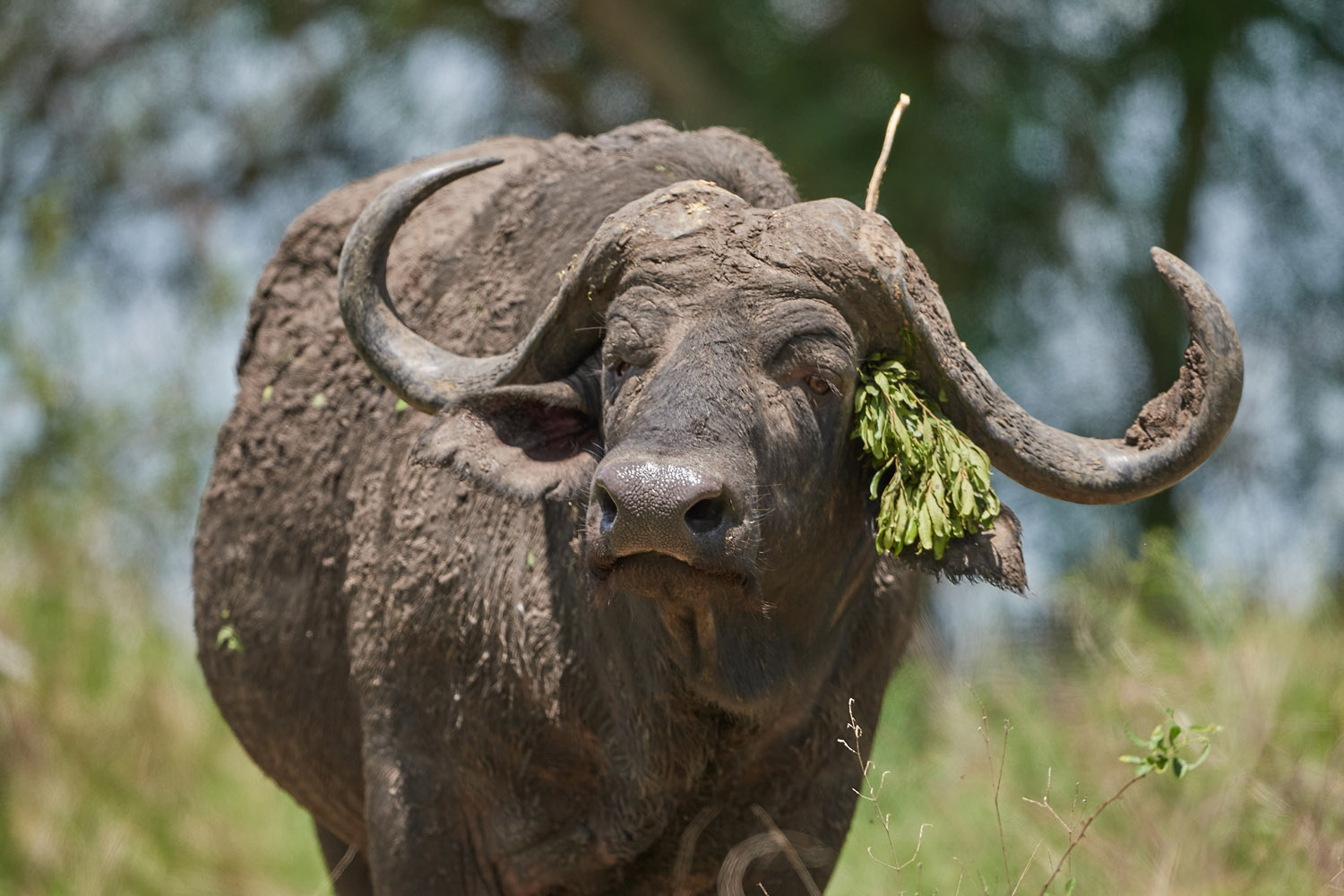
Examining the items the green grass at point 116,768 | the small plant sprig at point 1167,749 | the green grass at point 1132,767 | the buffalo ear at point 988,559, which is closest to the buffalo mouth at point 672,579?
the buffalo ear at point 988,559

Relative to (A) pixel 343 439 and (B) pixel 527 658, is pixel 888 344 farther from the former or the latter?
(A) pixel 343 439

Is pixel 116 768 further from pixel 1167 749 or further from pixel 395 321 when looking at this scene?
pixel 1167 749

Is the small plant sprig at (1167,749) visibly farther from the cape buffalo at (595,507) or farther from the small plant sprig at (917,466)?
the small plant sprig at (917,466)

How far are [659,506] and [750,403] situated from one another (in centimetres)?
49

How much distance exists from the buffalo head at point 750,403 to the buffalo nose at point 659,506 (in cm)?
7

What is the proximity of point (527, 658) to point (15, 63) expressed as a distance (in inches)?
462

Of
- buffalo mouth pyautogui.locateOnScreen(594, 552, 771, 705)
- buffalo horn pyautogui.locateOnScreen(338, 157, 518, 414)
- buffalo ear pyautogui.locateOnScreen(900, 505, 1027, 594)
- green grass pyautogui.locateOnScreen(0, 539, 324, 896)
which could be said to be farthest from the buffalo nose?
green grass pyautogui.locateOnScreen(0, 539, 324, 896)

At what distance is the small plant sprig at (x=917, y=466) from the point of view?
381 centimetres

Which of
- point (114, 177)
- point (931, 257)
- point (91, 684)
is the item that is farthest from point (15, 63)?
point (931, 257)

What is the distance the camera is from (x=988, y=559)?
389cm

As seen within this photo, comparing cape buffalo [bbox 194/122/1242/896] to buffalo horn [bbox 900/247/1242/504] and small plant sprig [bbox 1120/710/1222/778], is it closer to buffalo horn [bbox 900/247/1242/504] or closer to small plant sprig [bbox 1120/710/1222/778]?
buffalo horn [bbox 900/247/1242/504]

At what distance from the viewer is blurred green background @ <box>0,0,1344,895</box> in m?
7.80

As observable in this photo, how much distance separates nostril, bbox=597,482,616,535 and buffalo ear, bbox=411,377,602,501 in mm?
508

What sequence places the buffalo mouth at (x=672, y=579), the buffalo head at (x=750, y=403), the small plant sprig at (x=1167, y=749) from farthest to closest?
1. the small plant sprig at (x=1167, y=749)
2. the buffalo head at (x=750, y=403)
3. the buffalo mouth at (x=672, y=579)
